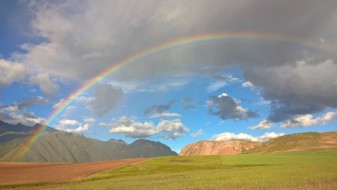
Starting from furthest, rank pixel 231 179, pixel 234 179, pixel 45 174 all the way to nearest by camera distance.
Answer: pixel 45 174 → pixel 231 179 → pixel 234 179

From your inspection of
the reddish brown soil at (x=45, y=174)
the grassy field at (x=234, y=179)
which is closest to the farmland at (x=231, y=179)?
the grassy field at (x=234, y=179)

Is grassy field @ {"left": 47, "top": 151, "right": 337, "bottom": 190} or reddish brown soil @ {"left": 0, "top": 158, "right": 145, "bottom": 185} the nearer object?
grassy field @ {"left": 47, "top": 151, "right": 337, "bottom": 190}

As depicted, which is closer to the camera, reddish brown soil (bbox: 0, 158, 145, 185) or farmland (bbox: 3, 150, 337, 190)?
farmland (bbox: 3, 150, 337, 190)

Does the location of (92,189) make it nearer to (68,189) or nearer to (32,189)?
(68,189)

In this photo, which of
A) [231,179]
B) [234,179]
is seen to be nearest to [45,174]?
[231,179]

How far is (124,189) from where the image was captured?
128ft

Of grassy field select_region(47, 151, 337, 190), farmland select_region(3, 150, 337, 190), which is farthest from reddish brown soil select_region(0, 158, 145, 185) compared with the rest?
grassy field select_region(47, 151, 337, 190)

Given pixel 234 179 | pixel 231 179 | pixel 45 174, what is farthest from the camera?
pixel 45 174

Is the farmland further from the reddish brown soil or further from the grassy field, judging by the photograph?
the reddish brown soil

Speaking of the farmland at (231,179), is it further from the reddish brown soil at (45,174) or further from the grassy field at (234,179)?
the reddish brown soil at (45,174)

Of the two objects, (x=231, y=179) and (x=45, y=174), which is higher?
(x=45, y=174)

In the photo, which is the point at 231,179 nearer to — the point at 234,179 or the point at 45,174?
the point at 234,179

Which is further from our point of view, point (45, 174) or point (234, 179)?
point (45, 174)

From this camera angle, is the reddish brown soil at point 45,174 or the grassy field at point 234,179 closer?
the grassy field at point 234,179
